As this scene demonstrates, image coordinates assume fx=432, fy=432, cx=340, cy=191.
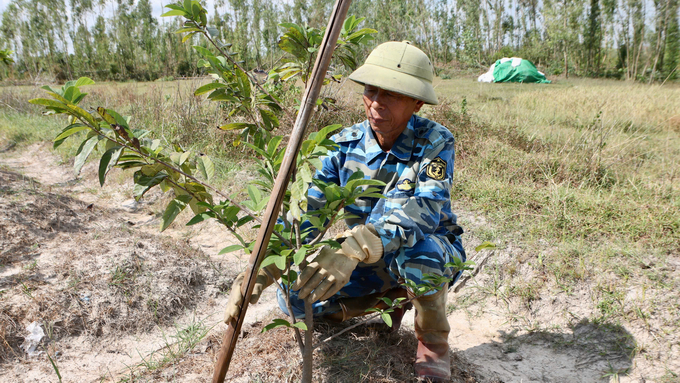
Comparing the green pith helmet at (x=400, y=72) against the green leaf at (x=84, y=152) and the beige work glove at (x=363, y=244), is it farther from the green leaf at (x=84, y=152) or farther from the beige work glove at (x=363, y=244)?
the green leaf at (x=84, y=152)

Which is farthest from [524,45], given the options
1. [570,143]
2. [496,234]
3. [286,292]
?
[286,292]

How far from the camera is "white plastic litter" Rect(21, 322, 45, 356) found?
2031mm

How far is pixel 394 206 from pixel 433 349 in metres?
0.62

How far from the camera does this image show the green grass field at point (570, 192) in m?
2.45

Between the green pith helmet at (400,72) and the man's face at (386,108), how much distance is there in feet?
0.26

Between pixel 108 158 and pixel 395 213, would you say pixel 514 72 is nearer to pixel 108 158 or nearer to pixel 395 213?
pixel 395 213

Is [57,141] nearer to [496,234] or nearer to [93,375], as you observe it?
[93,375]

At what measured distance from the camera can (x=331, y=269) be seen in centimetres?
136

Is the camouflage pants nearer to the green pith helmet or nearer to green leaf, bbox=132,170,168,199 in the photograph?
the green pith helmet

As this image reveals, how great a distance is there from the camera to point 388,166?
1.93 meters

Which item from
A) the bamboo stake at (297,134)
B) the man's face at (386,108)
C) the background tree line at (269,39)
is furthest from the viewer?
the background tree line at (269,39)

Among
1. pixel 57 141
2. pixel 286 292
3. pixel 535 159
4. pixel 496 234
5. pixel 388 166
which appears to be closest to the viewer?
pixel 57 141

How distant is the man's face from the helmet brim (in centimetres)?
8

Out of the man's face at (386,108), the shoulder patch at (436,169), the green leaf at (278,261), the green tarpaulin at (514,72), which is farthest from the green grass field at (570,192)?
the green tarpaulin at (514,72)
